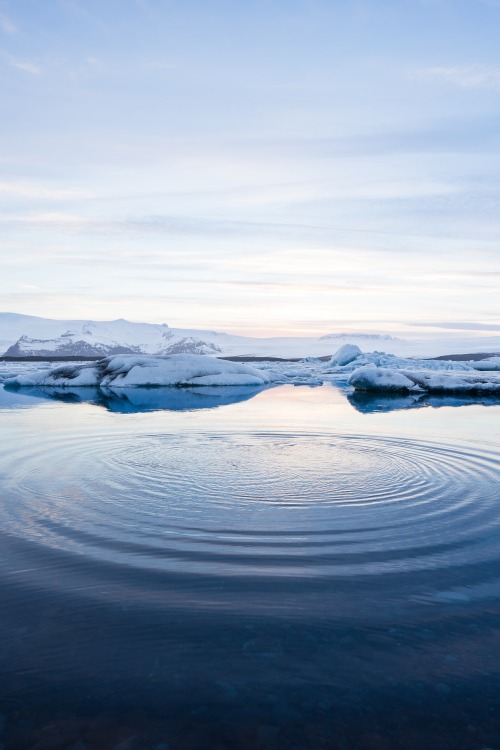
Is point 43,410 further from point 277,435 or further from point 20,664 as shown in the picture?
point 20,664

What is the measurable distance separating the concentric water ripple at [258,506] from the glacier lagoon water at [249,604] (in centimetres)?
3

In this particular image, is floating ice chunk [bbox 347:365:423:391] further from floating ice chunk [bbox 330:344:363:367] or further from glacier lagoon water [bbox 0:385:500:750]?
floating ice chunk [bbox 330:344:363:367]

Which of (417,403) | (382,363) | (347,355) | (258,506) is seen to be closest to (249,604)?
(258,506)

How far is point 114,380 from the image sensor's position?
22906 mm

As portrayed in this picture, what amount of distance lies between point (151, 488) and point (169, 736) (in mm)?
3548

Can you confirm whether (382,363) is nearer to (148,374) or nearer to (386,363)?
(386,363)

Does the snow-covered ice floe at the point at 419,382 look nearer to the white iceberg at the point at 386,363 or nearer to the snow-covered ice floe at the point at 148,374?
the snow-covered ice floe at the point at 148,374

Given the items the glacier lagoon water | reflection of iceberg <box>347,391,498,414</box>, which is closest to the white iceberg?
reflection of iceberg <box>347,391,498,414</box>

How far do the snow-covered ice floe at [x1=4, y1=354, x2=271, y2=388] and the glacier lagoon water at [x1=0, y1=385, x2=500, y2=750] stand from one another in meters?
15.8

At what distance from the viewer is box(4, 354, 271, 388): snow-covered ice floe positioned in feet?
74.6

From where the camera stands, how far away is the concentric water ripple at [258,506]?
12.8 ft

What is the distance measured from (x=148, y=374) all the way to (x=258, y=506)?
59.4 feet

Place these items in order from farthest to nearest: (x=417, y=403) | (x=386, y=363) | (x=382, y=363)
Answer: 1. (x=386, y=363)
2. (x=382, y=363)
3. (x=417, y=403)

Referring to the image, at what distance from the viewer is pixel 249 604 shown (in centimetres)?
321
